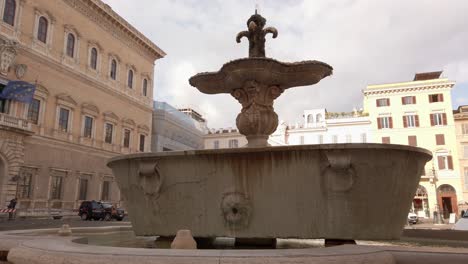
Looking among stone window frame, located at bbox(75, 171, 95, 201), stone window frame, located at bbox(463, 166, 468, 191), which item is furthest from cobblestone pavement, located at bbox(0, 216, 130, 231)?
stone window frame, located at bbox(463, 166, 468, 191)

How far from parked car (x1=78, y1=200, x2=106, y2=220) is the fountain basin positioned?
22.5m

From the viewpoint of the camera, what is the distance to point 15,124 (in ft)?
82.6

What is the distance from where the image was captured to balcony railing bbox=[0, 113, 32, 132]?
960 inches

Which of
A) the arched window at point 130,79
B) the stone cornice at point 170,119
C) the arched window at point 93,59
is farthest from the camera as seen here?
the stone cornice at point 170,119

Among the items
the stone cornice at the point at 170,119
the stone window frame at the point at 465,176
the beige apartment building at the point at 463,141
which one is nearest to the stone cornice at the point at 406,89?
the beige apartment building at the point at 463,141

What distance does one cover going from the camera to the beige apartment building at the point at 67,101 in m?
25.7

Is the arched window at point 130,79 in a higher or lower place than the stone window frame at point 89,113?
higher

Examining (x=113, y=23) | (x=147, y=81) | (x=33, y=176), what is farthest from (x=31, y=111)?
(x=147, y=81)

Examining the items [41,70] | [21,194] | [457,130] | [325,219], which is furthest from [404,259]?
[457,130]

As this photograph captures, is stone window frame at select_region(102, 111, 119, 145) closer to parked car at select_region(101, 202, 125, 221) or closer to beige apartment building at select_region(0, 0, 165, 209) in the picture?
beige apartment building at select_region(0, 0, 165, 209)

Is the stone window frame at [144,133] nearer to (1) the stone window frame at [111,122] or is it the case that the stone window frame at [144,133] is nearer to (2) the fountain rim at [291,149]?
(1) the stone window frame at [111,122]

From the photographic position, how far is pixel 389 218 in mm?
5297

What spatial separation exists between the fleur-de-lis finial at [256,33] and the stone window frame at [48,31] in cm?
2501

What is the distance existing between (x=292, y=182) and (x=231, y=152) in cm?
93
